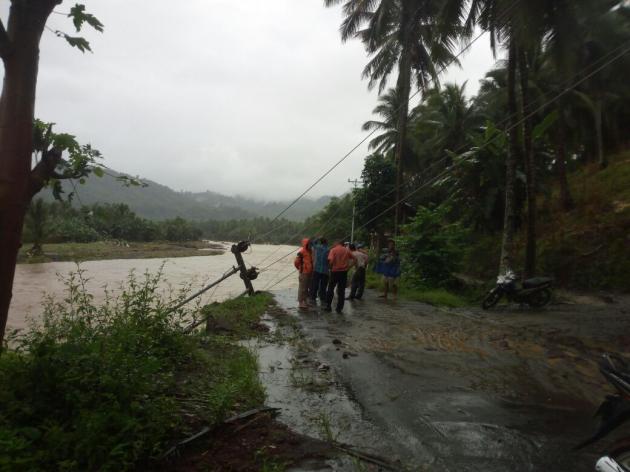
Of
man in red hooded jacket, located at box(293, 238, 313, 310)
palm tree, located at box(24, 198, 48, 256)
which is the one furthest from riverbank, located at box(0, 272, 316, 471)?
palm tree, located at box(24, 198, 48, 256)

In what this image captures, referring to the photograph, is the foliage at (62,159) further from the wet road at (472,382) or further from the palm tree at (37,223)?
the palm tree at (37,223)

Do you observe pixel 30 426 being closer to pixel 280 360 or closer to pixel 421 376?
pixel 280 360

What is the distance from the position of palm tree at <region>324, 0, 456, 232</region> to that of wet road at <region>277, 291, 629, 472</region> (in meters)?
9.42

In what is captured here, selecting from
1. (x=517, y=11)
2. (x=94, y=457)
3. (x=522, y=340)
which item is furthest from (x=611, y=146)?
(x=94, y=457)

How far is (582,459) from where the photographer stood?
3.14 metres

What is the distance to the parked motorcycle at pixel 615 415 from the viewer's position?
99.8 inches

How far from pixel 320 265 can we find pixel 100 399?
7215 millimetres

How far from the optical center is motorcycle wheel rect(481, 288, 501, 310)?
10695 mm

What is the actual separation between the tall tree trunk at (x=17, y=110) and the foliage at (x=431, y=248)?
12.5 m

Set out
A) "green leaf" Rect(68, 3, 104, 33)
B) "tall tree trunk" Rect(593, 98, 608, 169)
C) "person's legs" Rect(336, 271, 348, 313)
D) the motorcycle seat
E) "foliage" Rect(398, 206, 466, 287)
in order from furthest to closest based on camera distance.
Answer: "tall tree trunk" Rect(593, 98, 608, 169)
"foliage" Rect(398, 206, 466, 287)
the motorcycle seat
"person's legs" Rect(336, 271, 348, 313)
"green leaf" Rect(68, 3, 104, 33)

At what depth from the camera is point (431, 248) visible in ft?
46.3

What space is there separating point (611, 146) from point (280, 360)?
1082 inches

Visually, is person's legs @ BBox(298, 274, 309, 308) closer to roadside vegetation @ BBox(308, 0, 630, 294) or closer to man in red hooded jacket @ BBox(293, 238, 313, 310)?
man in red hooded jacket @ BBox(293, 238, 313, 310)

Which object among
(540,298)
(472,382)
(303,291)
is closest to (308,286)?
(303,291)
